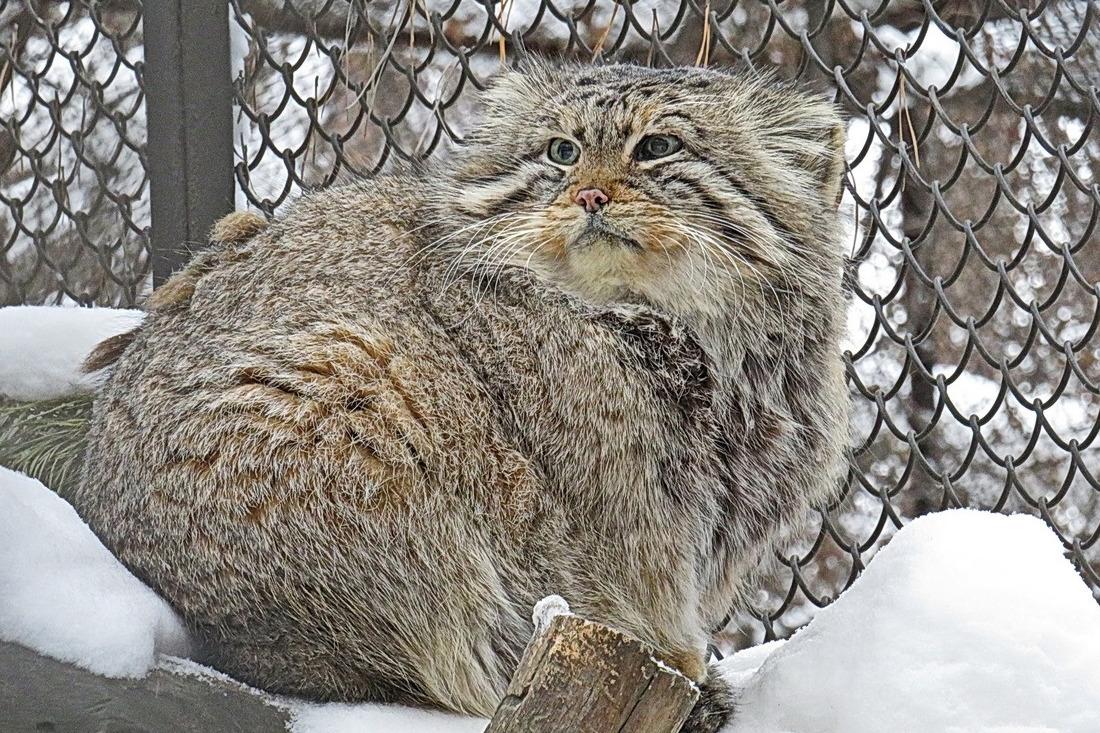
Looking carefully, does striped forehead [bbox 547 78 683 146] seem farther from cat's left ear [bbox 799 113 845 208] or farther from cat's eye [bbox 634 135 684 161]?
cat's left ear [bbox 799 113 845 208]

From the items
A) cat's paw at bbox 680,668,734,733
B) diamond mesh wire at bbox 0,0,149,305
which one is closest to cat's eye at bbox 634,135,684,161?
cat's paw at bbox 680,668,734,733

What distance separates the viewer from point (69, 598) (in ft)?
7.13

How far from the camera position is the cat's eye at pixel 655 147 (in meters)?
2.84

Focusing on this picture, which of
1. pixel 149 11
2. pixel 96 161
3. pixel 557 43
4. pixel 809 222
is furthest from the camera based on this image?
pixel 557 43

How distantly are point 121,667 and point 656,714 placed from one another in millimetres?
851

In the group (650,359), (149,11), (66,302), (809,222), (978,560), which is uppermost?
(149,11)

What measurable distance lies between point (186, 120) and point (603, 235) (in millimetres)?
1361

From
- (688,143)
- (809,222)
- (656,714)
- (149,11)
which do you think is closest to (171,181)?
(149,11)

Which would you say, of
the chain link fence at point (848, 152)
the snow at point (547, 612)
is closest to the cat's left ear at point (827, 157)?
the chain link fence at point (848, 152)

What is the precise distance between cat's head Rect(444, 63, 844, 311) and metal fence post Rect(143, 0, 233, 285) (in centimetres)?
81

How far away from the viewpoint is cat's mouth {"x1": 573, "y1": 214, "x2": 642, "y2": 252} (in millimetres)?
2736

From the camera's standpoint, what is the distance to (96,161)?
5004 millimetres

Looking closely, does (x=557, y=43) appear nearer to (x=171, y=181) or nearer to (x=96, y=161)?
(x=96, y=161)

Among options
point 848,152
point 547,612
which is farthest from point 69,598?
point 848,152
